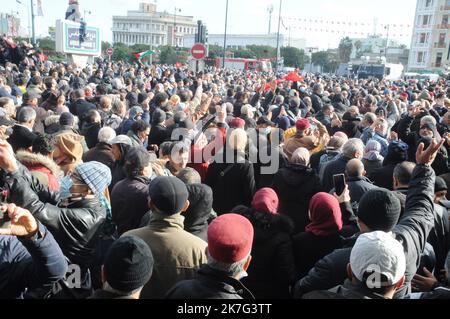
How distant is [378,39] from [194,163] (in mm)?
115770

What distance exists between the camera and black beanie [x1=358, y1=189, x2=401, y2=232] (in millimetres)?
2713

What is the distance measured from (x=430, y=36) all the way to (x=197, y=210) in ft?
256

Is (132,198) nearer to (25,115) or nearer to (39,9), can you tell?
(25,115)

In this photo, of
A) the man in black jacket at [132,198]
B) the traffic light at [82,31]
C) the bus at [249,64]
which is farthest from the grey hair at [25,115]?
the bus at [249,64]

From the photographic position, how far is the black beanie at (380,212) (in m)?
2.71

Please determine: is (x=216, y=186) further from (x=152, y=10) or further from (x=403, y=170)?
(x=152, y=10)

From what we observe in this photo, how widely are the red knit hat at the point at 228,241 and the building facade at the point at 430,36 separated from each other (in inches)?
2886

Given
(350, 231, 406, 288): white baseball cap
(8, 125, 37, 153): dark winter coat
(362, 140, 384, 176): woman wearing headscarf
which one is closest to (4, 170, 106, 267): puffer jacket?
(350, 231, 406, 288): white baseball cap

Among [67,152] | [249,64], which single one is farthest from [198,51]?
[249,64]

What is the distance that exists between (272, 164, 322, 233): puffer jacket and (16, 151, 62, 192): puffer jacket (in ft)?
7.29

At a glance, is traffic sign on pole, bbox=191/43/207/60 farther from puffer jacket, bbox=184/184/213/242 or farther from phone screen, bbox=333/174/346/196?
puffer jacket, bbox=184/184/213/242

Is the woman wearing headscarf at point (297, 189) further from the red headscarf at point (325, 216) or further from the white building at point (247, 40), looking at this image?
the white building at point (247, 40)
